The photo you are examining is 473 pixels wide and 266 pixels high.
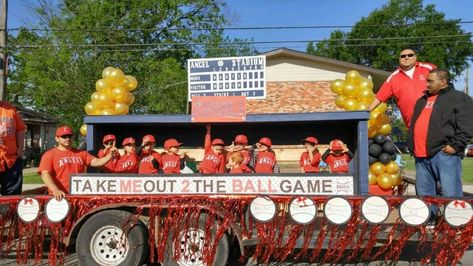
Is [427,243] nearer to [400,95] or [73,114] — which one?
[400,95]

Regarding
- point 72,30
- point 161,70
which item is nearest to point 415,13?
point 161,70

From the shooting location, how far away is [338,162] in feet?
20.9

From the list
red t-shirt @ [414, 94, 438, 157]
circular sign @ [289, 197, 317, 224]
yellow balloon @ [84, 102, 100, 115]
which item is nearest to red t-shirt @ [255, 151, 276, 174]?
circular sign @ [289, 197, 317, 224]

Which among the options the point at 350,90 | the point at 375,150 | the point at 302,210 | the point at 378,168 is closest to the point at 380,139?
the point at 375,150

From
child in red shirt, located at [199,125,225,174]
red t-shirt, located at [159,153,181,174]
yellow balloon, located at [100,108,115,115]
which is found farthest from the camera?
yellow balloon, located at [100,108,115,115]

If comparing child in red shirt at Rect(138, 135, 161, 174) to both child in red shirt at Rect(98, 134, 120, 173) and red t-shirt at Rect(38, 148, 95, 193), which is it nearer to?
child in red shirt at Rect(98, 134, 120, 173)

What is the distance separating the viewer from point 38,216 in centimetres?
475

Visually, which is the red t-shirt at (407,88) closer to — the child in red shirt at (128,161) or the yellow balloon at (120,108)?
the child in red shirt at (128,161)

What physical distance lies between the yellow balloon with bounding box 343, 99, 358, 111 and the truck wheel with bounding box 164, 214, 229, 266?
3.55 meters

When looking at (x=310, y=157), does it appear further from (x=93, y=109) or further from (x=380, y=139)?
(x=93, y=109)

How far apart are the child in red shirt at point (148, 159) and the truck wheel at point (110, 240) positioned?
1.58 m

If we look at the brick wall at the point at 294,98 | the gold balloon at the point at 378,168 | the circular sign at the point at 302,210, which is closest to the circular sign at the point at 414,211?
the circular sign at the point at 302,210

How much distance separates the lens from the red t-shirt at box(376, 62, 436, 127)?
5582mm

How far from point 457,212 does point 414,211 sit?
0.40 metres
